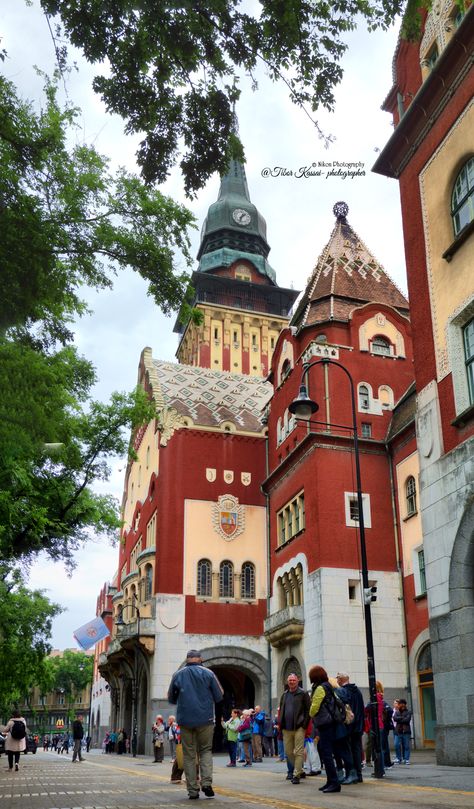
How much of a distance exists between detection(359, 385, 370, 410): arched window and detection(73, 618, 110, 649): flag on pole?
641 inches

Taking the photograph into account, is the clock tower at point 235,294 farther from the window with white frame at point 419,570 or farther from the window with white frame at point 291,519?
the window with white frame at point 419,570

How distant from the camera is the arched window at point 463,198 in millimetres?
16891

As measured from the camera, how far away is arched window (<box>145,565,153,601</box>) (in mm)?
38906

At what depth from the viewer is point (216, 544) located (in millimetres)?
38812

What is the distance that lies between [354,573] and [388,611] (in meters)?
1.88

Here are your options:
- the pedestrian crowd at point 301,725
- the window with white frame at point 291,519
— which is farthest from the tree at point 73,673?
the pedestrian crowd at point 301,725

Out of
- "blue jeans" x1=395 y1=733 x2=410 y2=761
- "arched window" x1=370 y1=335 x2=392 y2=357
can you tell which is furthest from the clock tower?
"blue jeans" x1=395 y1=733 x2=410 y2=761

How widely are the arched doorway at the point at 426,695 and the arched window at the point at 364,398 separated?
32.9 ft

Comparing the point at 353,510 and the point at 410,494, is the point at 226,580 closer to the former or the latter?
the point at 353,510

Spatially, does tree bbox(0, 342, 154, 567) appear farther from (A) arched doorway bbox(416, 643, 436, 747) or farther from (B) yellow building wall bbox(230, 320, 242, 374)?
(B) yellow building wall bbox(230, 320, 242, 374)

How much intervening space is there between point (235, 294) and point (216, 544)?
34664mm

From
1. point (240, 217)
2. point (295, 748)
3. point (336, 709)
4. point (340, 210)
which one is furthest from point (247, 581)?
point (240, 217)

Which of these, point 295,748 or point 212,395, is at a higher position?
point 212,395

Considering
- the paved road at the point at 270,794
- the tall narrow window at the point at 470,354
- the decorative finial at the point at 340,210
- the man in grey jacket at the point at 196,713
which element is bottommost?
the paved road at the point at 270,794
